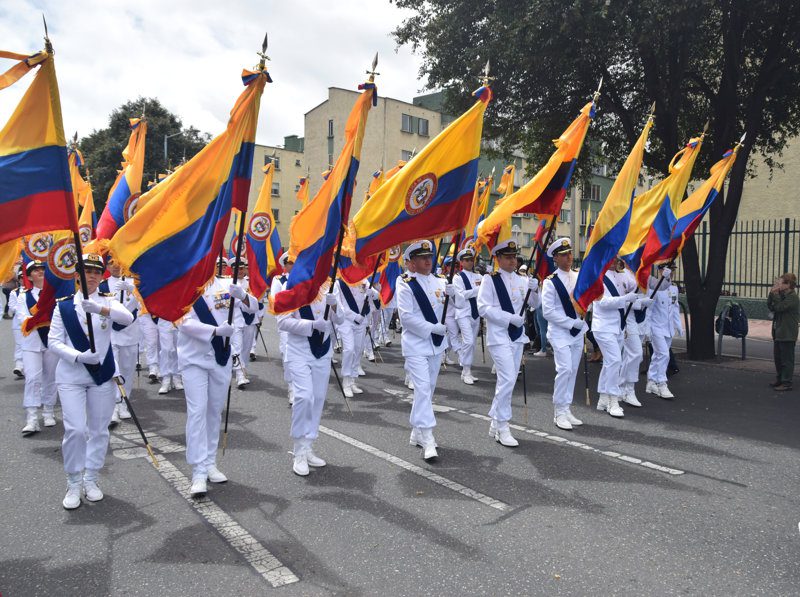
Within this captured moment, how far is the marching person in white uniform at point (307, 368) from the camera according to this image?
582 cm

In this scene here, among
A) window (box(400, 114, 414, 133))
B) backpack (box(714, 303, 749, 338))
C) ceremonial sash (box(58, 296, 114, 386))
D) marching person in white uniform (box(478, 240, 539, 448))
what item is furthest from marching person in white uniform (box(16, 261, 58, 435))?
window (box(400, 114, 414, 133))

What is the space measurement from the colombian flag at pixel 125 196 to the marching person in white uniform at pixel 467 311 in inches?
200

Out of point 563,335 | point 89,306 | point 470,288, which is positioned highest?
point 470,288

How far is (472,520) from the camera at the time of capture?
4672 millimetres

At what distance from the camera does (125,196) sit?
865 cm

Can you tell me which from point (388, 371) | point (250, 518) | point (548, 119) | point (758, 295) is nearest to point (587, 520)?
point (250, 518)

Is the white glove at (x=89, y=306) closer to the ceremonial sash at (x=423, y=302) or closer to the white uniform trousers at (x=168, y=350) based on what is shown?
the ceremonial sash at (x=423, y=302)

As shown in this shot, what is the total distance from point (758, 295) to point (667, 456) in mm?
15710

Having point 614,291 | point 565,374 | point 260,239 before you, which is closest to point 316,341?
point 565,374

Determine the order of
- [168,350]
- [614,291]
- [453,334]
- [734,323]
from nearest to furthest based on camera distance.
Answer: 1. [614,291]
2. [168,350]
3. [734,323]
4. [453,334]

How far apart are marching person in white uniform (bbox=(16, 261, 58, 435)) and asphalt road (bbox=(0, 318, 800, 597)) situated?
32cm

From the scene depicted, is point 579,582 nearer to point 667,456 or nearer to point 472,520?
point 472,520

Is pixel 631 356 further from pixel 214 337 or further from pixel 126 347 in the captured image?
pixel 126 347

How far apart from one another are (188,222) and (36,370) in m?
3.47
